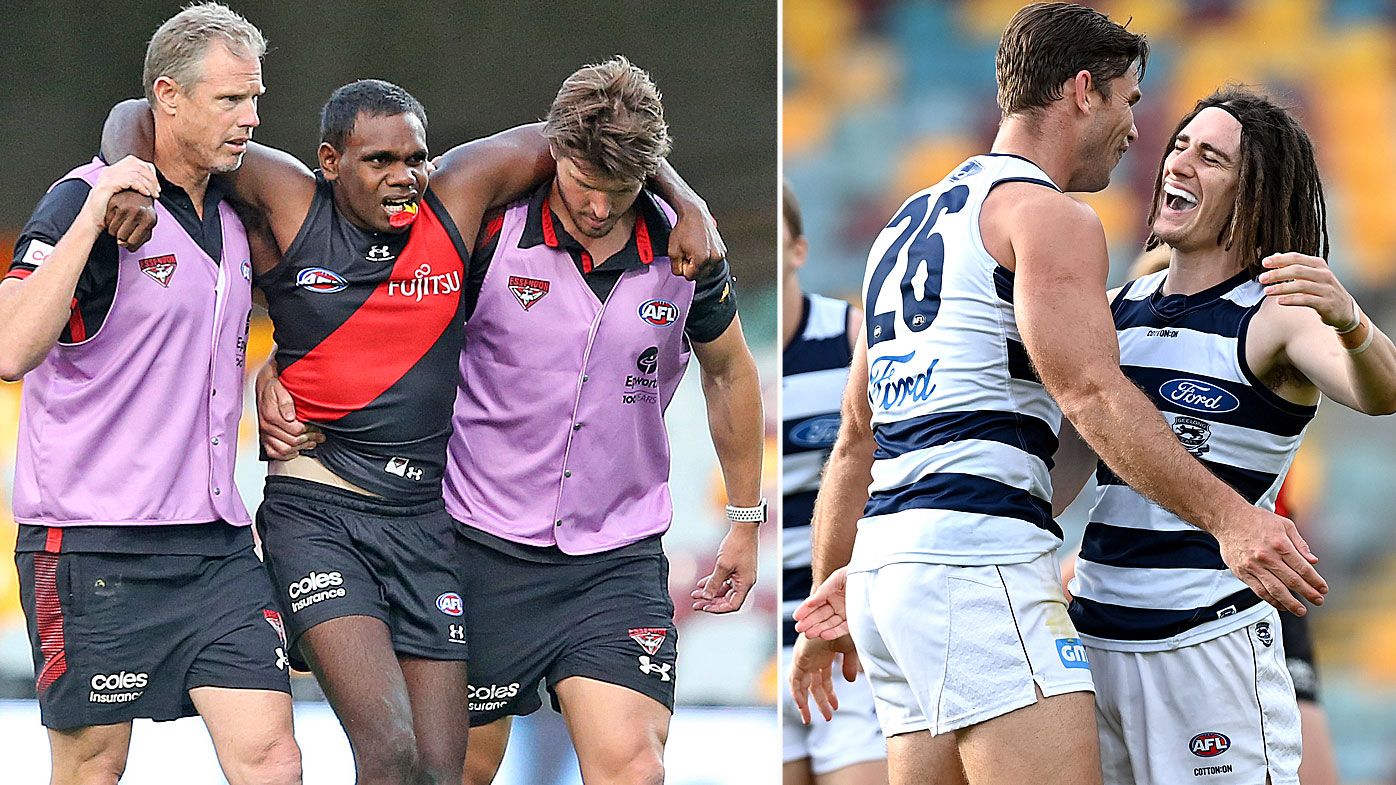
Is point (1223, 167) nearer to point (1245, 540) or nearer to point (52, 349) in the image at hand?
point (1245, 540)

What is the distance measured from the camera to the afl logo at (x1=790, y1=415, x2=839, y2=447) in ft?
12.4

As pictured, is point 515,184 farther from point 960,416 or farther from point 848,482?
point 960,416

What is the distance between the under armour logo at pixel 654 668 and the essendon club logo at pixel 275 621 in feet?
2.50

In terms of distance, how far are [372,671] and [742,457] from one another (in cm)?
96

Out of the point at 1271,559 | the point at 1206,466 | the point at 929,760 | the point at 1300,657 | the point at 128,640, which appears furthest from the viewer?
the point at 1300,657

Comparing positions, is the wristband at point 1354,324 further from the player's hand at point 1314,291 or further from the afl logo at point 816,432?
the afl logo at point 816,432

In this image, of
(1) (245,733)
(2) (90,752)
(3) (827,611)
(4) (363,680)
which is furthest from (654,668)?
(2) (90,752)

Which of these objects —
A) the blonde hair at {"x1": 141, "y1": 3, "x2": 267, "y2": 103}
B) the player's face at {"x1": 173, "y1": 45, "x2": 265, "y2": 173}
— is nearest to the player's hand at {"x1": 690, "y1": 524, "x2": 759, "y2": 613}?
the player's face at {"x1": 173, "y1": 45, "x2": 265, "y2": 173}

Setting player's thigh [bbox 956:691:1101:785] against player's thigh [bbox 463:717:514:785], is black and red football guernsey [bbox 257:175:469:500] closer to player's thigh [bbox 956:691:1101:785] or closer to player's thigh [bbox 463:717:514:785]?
player's thigh [bbox 463:717:514:785]

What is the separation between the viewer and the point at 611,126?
10.5 feet

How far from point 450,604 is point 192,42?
4.29ft

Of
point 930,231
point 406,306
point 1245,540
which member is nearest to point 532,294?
point 406,306

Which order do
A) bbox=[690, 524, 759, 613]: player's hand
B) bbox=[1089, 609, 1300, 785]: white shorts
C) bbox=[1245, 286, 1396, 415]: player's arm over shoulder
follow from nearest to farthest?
bbox=[1245, 286, 1396, 415]: player's arm over shoulder < bbox=[1089, 609, 1300, 785]: white shorts < bbox=[690, 524, 759, 613]: player's hand

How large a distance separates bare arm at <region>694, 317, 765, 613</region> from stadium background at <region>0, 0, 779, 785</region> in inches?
1.3
